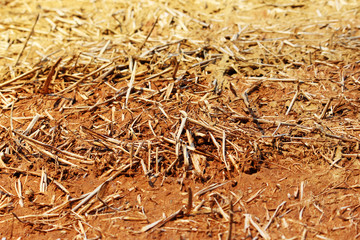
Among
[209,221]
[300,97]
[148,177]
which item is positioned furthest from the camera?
[300,97]

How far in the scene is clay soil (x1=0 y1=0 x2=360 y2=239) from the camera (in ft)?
8.52

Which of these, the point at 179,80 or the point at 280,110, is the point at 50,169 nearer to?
the point at 179,80

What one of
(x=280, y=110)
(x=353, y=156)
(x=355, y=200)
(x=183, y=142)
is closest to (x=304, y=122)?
(x=280, y=110)

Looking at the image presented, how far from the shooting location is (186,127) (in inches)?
120

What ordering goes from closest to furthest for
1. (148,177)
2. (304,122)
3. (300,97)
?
(148,177), (304,122), (300,97)

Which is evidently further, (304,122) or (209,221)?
(304,122)

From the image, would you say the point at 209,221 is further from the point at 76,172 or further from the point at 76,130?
the point at 76,130

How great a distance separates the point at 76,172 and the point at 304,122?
1.72m

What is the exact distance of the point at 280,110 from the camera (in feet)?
10.7

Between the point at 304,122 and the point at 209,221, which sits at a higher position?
the point at 304,122

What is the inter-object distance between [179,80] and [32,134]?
1.28m

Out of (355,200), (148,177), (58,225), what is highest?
(355,200)

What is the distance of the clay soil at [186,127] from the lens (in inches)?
102

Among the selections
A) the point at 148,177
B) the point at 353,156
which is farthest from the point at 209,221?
the point at 353,156
